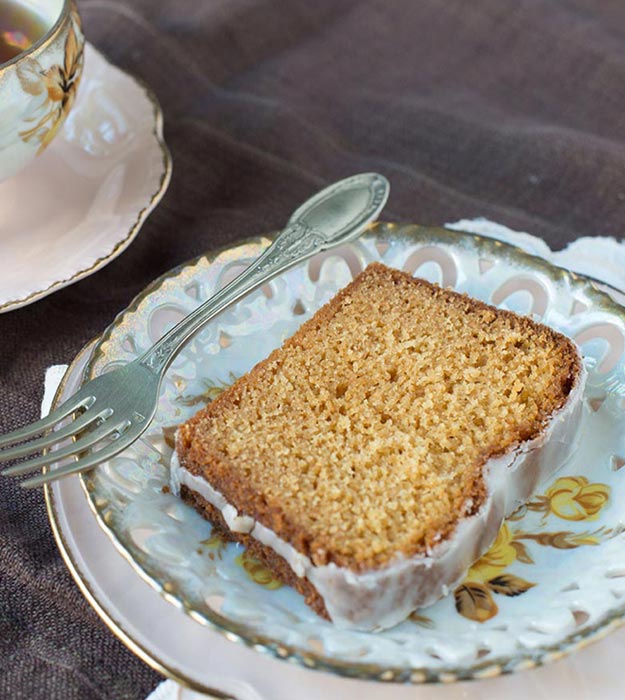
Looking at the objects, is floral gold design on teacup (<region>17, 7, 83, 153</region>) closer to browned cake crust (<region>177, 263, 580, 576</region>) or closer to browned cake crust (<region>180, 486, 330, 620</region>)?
browned cake crust (<region>177, 263, 580, 576</region>)

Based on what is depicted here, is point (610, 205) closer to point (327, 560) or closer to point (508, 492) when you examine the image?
point (508, 492)

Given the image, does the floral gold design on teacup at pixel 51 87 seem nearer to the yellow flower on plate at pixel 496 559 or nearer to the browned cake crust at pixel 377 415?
the browned cake crust at pixel 377 415

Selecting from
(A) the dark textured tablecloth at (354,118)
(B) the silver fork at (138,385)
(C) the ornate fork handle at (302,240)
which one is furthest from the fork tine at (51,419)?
(A) the dark textured tablecloth at (354,118)

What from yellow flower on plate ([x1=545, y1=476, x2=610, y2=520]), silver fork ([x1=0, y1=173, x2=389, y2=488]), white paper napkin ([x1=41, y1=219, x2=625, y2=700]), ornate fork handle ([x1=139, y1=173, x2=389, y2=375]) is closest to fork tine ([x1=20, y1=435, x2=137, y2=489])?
silver fork ([x1=0, y1=173, x2=389, y2=488])

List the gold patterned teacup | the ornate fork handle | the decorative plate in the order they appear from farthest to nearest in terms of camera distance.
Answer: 1. the gold patterned teacup
2. the ornate fork handle
3. the decorative plate

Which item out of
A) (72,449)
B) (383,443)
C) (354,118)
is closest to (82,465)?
(72,449)

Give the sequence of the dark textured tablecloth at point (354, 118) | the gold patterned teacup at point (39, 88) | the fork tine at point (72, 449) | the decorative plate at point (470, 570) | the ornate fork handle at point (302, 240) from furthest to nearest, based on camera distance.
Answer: the dark textured tablecloth at point (354, 118) → the gold patterned teacup at point (39, 88) → the ornate fork handle at point (302, 240) → the fork tine at point (72, 449) → the decorative plate at point (470, 570)
